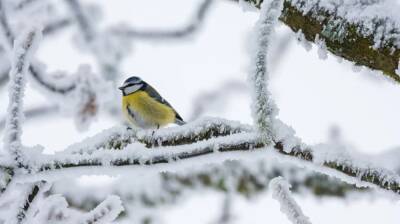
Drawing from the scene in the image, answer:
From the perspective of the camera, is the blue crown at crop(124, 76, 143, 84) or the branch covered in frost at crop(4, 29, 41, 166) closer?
the branch covered in frost at crop(4, 29, 41, 166)

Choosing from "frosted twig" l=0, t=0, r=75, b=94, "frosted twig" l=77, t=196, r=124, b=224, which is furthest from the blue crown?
"frosted twig" l=77, t=196, r=124, b=224

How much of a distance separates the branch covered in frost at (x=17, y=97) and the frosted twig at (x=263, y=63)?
22.1 inches

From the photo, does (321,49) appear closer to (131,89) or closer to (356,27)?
(356,27)

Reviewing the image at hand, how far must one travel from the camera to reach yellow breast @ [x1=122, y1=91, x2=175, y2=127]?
411cm

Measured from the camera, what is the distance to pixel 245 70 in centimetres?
128

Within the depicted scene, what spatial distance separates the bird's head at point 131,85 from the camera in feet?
14.1

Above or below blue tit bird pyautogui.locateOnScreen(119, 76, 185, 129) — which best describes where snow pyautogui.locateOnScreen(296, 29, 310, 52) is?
above

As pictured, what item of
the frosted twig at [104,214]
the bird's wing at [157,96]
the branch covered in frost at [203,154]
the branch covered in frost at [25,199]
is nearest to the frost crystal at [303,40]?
the branch covered in frost at [203,154]

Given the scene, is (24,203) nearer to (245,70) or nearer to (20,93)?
(20,93)

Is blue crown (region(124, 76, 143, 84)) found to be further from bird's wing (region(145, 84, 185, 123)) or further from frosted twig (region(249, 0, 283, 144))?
frosted twig (region(249, 0, 283, 144))

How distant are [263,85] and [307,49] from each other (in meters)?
0.31

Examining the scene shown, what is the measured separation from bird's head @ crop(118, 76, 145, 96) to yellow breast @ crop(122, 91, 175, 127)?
89mm

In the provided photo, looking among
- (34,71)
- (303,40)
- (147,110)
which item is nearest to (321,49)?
(303,40)

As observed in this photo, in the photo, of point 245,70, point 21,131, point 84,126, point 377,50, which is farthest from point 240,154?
point 84,126
